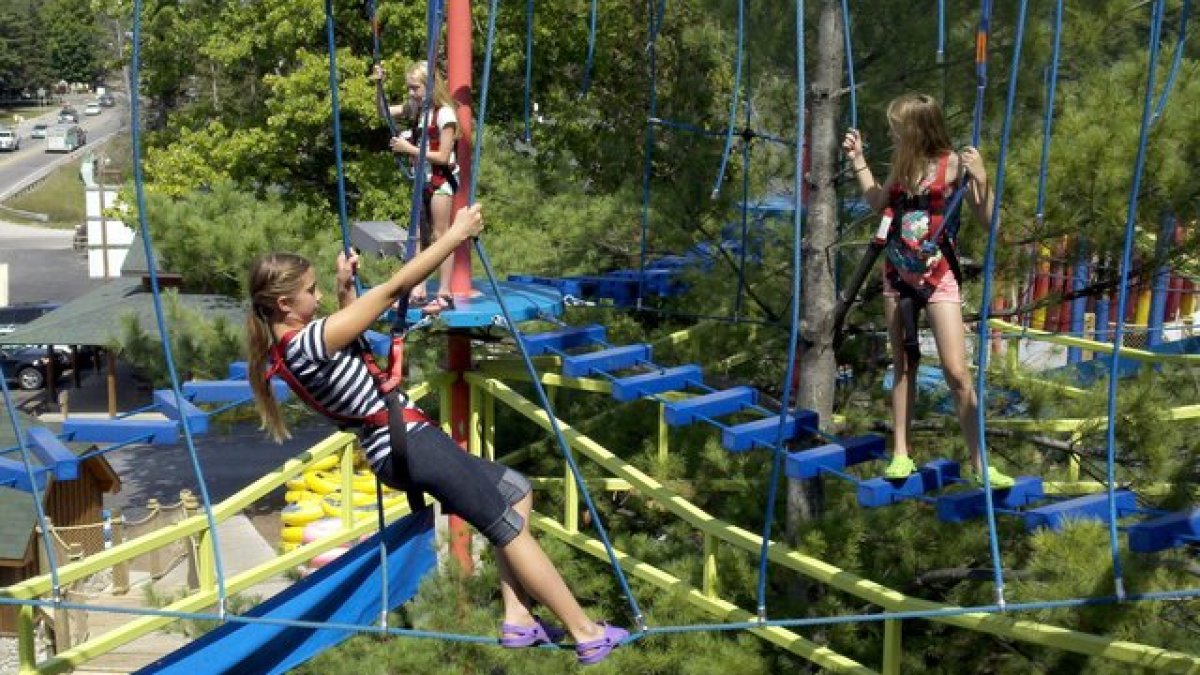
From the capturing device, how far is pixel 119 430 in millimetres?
5695

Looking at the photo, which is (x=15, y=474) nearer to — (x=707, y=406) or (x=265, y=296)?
(x=265, y=296)

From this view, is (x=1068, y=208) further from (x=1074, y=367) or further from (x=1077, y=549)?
(x=1077, y=549)

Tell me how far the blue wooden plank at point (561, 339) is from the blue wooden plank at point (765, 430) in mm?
1508

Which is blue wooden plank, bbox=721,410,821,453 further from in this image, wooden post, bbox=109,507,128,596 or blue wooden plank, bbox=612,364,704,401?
wooden post, bbox=109,507,128,596

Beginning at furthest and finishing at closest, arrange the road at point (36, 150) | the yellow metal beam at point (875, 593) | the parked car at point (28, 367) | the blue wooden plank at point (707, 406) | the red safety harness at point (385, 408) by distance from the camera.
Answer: the road at point (36, 150), the parked car at point (28, 367), the blue wooden plank at point (707, 406), the yellow metal beam at point (875, 593), the red safety harness at point (385, 408)

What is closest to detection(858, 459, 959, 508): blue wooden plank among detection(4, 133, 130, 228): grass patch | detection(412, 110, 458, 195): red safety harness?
detection(412, 110, 458, 195): red safety harness

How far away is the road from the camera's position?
182ft

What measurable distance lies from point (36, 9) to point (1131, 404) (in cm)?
7977

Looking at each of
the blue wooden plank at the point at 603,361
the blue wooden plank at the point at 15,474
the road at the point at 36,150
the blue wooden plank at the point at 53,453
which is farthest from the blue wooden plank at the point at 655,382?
the road at the point at 36,150

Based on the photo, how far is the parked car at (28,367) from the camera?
25.0 meters

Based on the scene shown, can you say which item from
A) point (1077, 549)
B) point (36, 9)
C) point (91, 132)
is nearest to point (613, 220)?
point (1077, 549)

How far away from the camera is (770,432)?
214 inches

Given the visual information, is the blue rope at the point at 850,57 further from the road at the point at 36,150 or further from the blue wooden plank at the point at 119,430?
the road at the point at 36,150

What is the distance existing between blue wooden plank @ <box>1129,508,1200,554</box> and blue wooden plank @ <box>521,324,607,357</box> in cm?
321
